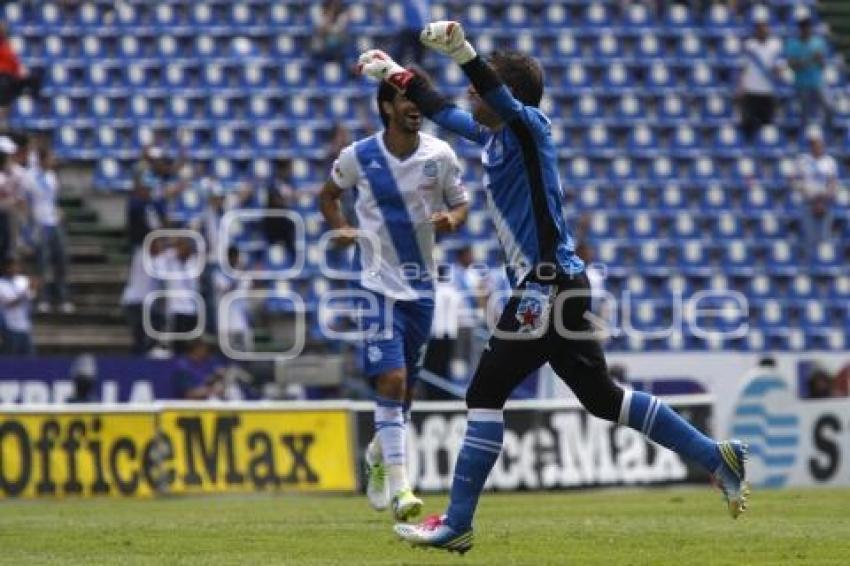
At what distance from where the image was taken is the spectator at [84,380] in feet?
74.1

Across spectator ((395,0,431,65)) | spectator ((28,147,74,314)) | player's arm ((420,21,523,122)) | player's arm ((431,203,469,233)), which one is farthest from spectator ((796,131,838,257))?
player's arm ((420,21,523,122))

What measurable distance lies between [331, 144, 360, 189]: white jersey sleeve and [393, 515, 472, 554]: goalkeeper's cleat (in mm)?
4171

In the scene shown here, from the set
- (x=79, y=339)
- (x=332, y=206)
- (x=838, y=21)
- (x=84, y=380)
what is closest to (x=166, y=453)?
(x=84, y=380)

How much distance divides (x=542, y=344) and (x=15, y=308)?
539 inches

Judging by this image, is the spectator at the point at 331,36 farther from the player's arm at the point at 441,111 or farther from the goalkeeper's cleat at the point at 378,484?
the player's arm at the point at 441,111

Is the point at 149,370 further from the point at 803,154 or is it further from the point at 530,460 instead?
the point at 803,154

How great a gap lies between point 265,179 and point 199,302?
4062 mm

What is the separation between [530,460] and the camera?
21422mm

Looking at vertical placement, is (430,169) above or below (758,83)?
below

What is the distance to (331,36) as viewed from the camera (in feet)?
96.8

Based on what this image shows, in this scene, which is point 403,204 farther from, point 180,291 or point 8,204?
point 8,204

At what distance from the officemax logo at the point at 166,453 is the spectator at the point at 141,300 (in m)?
4.59

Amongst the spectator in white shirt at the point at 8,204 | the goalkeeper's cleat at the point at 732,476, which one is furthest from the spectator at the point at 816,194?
the goalkeeper's cleat at the point at 732,476

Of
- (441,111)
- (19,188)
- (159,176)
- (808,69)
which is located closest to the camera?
(441,111)
